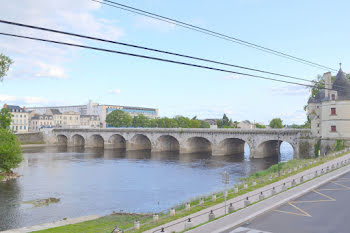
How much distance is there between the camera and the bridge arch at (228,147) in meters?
76.7

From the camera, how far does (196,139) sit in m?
88.8

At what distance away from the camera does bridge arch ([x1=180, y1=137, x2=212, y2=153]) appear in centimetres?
8331

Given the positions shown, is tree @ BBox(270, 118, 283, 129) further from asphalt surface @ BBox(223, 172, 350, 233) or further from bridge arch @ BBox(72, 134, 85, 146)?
asphalt surface @ BBox(223, 172, 350, 233)

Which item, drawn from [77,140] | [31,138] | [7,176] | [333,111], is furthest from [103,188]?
[31,138]

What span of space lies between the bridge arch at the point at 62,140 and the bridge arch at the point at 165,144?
48284mm

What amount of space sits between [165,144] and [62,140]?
48809mm

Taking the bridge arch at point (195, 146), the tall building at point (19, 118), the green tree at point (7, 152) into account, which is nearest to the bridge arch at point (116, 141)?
the bridge arch at point (195, 146)

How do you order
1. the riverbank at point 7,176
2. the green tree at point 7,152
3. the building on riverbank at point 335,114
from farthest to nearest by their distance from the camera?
the building on riverbank at point 335,114, the green tree at point 7,152, the riverbank at point 7,176

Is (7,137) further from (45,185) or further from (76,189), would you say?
(76,189)

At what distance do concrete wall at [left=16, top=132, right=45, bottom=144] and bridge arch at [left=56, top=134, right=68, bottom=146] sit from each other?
18.5ft

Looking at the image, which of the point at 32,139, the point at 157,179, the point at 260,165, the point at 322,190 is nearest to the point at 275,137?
the point at 260,165

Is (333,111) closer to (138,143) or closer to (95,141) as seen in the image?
(138,143)

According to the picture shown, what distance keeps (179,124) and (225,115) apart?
83.8 feet

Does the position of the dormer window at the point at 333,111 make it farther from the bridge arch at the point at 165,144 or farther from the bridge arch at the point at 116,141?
the bridge arch at the point at 116,141
